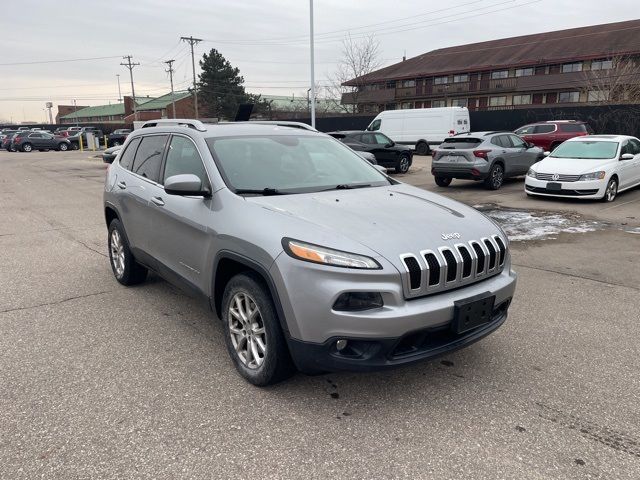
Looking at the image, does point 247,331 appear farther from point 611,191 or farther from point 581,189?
point 611,191

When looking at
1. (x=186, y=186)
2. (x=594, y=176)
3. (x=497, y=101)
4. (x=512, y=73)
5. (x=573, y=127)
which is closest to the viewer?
(x=186, y=186)

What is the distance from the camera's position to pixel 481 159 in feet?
42.8

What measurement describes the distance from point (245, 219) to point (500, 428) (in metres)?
1.97

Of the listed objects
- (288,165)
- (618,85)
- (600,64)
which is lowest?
(288,165)

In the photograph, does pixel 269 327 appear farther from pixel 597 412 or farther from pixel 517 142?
pixel 517 142

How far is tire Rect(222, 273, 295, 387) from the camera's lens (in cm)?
301

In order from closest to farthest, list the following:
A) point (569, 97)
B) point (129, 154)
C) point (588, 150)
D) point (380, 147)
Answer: point (129, 154)
point (588, 150)
point (380, 147)
point (569, 97)

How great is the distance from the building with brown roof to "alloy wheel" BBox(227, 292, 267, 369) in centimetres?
3438

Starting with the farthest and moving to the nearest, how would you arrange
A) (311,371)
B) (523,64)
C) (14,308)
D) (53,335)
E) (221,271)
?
(523,64) → (14,308) → (53,335) → (221,271) → (311,371)

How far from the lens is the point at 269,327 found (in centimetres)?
299

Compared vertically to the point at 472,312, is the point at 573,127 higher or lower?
higher

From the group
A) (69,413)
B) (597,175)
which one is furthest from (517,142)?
(69,413)

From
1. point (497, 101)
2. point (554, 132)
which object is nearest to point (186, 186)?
point (554, 132)

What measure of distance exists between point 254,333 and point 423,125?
24.5 m
